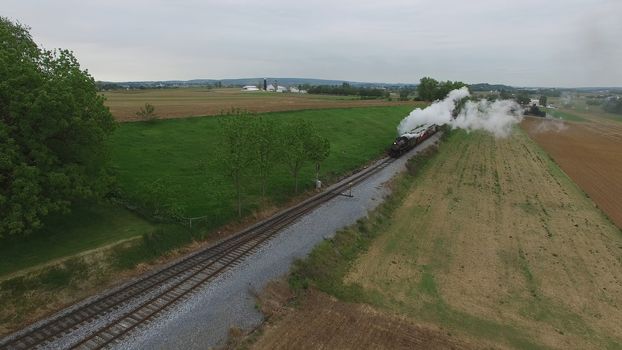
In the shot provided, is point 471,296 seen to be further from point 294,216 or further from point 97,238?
point 97,238

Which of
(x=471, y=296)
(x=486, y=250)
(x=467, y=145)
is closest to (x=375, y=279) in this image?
(x=471, y=296)

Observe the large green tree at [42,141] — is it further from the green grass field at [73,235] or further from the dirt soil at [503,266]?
the dirt soil at [503,266]

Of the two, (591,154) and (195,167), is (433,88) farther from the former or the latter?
(195,167)

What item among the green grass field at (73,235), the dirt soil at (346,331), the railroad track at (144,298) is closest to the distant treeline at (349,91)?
the railroad track at (144,298)

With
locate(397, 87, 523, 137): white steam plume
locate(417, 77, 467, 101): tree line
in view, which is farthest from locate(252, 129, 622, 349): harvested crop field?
locate(417, 77, 467, 101): tree line

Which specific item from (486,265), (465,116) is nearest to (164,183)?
(486,265)
